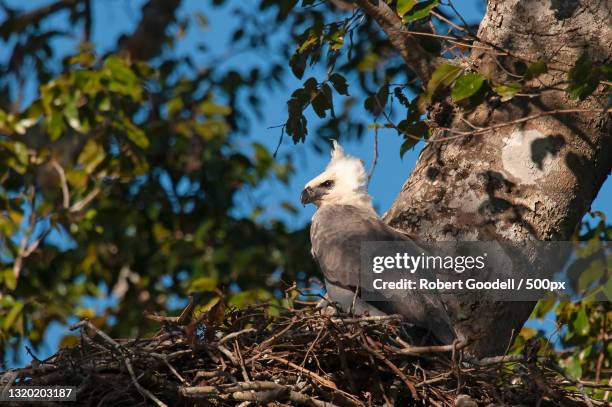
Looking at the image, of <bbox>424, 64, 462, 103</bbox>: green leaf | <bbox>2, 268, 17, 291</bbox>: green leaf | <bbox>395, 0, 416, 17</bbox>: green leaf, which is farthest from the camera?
<bbox>2, 268, 17, 291</bbox>: green leaf

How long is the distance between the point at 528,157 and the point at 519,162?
56mm

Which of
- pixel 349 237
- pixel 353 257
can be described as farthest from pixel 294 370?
pixel 349 237

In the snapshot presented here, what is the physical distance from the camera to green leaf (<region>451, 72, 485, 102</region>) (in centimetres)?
448

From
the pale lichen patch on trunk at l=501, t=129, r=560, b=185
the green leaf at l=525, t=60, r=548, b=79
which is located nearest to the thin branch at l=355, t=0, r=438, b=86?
the pale lichen patch on trunk at l=501, t=129, r=560, b=185

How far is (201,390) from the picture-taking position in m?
4.20

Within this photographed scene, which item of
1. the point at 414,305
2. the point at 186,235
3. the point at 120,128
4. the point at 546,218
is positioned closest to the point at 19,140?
the point at 120,128

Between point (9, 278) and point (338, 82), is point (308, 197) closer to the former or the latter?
point (338, 82)

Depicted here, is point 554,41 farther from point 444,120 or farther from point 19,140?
point 19,140

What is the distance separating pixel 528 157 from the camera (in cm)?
509

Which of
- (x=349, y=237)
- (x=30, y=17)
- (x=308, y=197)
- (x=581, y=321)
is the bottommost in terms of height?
(x=581, y=321)

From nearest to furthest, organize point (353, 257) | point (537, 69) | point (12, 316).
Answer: point (537, 69)
point (353, 257)
point (12, 316)

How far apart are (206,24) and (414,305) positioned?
9.25 metres

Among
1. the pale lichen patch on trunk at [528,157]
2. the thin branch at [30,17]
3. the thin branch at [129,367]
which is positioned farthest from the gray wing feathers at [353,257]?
the thin branch at [30,17]

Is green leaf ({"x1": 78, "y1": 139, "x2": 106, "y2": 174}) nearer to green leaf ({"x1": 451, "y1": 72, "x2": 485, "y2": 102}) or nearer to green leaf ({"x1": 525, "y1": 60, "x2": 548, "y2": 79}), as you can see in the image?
green leaf ({"x1": 451, "y1": 72, "x2": 485, "y2": 102})
